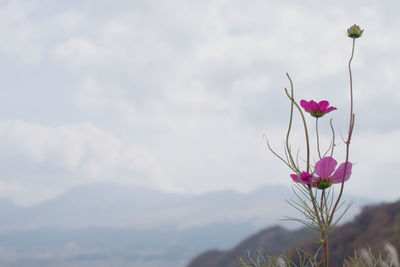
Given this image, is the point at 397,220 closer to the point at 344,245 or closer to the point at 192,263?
the point at 344,245

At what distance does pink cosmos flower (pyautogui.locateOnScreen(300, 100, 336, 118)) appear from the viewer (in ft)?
5.02

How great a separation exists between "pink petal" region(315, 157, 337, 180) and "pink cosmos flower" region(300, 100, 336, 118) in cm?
18

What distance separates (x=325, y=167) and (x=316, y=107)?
22 centimetres

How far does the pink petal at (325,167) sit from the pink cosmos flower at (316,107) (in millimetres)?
176

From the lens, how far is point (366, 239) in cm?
2288

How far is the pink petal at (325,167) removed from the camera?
4.76 ft

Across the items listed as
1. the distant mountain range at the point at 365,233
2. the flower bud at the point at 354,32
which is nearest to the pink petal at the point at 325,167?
the flower bud at the point at 354,32

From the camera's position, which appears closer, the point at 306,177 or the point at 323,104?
the point at 306,177

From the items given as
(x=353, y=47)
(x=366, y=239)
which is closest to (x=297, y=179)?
(x=353, y=47)

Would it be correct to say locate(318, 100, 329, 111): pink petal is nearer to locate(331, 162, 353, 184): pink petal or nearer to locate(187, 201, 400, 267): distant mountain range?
locate(331, 162, 353, 184): pink petal

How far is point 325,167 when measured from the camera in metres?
1.46

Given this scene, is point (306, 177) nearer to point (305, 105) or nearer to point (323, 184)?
point (323, 184)

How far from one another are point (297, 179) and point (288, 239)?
175 ft

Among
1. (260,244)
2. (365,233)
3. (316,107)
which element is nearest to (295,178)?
(316,107)
